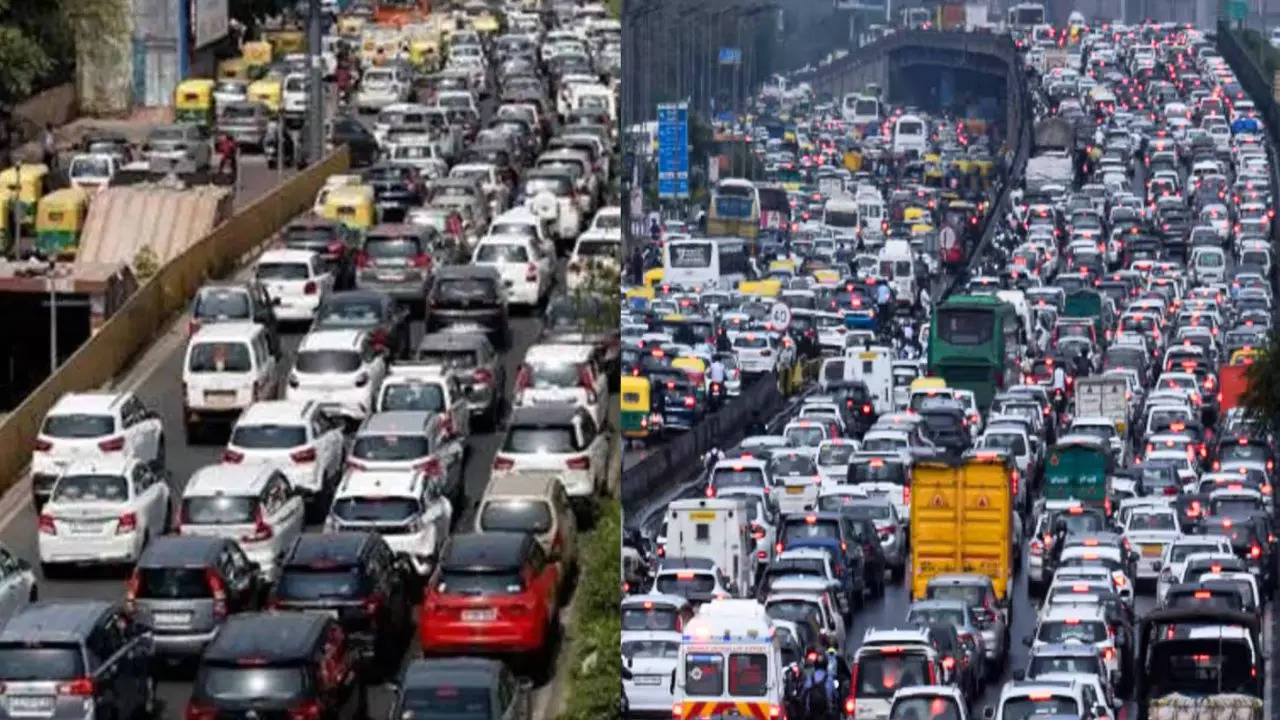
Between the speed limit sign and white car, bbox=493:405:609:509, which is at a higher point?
the speed limit sign

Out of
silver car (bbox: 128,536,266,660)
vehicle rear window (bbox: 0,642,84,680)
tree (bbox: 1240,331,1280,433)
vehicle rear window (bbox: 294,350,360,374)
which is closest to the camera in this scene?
tree (bbox: 1240,331,1280,433)

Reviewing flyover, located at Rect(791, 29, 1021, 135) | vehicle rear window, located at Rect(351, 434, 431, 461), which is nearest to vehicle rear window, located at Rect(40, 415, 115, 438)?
vehicle rear window, located at Rect(351, 434, 431, 461)

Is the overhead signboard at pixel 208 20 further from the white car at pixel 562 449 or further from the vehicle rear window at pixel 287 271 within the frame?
the white car at pixel 562 449

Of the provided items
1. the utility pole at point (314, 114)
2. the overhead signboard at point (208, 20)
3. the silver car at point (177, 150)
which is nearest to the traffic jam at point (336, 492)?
the silver car at point (177, 150)

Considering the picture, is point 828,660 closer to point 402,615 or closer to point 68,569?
point 402,615

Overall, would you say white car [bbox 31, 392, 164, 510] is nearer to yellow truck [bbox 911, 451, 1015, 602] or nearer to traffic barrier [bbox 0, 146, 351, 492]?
traffic barrier [bbox 0, 146, 351, 492]

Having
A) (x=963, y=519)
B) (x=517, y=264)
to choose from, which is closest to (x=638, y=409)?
(x=963, y=519)
